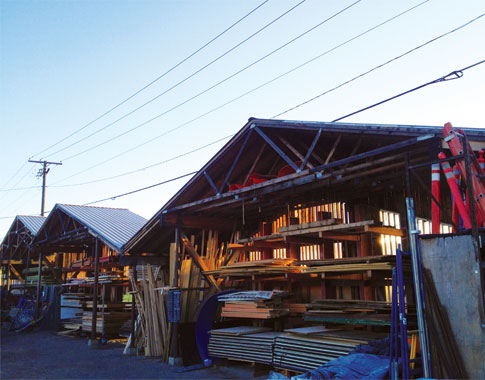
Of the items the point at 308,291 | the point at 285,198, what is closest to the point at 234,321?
the point at 308,291

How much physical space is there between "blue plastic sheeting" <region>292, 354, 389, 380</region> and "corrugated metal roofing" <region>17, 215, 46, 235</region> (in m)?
22.3

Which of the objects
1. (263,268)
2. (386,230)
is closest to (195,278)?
(263,268)

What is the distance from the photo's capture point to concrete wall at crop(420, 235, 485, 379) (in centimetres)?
702

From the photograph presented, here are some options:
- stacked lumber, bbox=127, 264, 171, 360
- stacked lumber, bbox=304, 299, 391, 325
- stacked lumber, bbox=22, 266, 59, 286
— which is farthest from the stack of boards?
stacked lumber, bbox=22, 266, 59, 286

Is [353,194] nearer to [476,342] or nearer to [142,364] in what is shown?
[476,342]

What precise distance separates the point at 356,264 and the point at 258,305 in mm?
2994

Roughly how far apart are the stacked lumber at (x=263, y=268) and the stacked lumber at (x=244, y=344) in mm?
1441

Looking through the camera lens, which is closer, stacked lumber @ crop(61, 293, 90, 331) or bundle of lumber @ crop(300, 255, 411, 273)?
bundle of lumber @ crop(300, 255, 411, 273)

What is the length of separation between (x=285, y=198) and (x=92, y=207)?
1482cm

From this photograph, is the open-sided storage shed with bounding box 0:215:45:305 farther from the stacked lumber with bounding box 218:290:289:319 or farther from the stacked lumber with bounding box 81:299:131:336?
the stacked lumber with bounding box 218:290:289:319

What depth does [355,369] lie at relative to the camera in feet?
25.7

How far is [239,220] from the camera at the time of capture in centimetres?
1644

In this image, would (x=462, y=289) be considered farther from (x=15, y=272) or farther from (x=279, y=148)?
(x=15, y=272)

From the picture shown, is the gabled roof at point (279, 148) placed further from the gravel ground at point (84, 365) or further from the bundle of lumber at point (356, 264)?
the gravel ground at point (84, 365)
